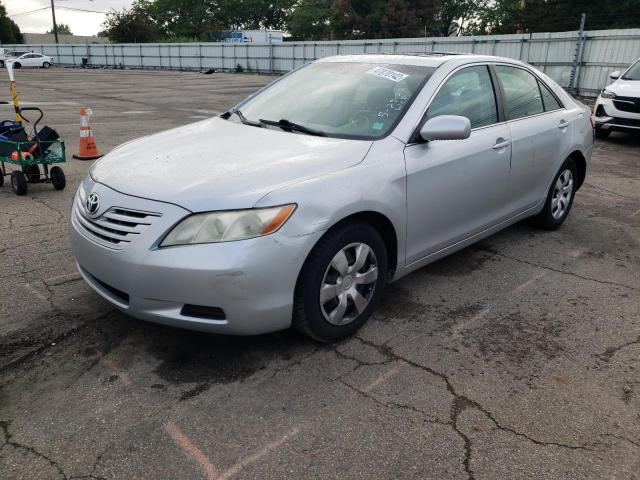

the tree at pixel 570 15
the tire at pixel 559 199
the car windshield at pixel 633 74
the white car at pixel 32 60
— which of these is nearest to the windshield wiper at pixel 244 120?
the tire at pixel 559 199

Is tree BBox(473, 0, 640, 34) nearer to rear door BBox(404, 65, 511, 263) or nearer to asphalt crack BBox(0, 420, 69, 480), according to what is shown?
rear door BBox(404, 65, 511, 263)

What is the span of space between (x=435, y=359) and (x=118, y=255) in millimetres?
1777

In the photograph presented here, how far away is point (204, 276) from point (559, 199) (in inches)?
151

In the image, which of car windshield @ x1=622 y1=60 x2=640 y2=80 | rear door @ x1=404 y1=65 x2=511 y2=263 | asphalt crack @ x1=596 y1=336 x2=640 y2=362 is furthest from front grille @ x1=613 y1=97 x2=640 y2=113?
asphalt crack @ x1=596 y1=336 x2=640 y2=362

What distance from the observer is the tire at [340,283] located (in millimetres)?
2898

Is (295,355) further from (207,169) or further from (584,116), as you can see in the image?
(584,116)

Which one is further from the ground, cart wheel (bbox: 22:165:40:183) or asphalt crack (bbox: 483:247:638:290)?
cart wheel (bbox: 22:165:40:183)

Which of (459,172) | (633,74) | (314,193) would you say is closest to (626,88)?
(633,74)

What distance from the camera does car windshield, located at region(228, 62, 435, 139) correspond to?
354 cm

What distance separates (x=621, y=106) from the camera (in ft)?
34.2

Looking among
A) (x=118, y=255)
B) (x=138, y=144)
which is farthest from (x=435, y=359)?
(x=138, y=144)

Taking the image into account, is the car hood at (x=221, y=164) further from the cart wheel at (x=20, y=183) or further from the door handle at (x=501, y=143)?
the cart wheel at (x=20, y=183)

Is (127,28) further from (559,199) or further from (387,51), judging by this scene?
(559,199)

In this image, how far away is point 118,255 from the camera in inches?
110
